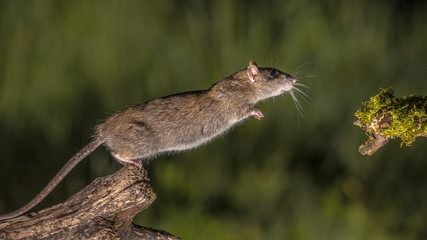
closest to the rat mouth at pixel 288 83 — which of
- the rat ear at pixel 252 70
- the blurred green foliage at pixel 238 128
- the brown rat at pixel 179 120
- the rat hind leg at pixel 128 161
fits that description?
the brown rat at pixel 179 120

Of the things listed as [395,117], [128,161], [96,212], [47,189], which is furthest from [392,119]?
[47,189]

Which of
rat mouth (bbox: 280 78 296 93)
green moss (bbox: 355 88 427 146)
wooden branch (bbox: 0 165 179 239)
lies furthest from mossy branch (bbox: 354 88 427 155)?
wooden branch (bbox: 0 165 179 239)

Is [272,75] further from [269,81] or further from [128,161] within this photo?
[128,161]

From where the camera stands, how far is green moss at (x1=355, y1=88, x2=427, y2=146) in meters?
2.57

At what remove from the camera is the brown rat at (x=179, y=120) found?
290 cm

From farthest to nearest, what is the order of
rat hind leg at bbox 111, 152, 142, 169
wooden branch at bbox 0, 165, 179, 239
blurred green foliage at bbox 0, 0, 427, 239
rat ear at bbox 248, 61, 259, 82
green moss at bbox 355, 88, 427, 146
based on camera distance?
blurred green foliage at bbox 0, 0, 427, 239 → rat ear at bbox 248, 61, 259, 82 → rat hind leg at bbox 111, 152, 142, 169 → wooden branch at bbox 0, 165, 179, 239 → green moss at bbox 355, 88, 427, 146

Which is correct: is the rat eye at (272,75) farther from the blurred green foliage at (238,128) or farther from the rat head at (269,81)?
the blurred green foliage at (238,128)

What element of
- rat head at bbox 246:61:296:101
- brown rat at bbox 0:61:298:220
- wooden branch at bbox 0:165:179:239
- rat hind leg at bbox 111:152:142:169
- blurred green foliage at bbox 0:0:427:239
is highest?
blurred green foliage at bbox 0:0:427:239

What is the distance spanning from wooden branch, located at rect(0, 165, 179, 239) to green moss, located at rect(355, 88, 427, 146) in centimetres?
116

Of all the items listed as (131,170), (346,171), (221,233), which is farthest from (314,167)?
(131,170)

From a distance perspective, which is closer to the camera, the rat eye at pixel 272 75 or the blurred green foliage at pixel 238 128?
the rat eye at pixel 272 75

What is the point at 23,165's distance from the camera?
4.39 m

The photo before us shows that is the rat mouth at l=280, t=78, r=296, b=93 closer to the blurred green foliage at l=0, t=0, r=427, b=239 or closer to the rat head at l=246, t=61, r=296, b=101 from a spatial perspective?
the rat head at l=246, t=61, r=296, b=101

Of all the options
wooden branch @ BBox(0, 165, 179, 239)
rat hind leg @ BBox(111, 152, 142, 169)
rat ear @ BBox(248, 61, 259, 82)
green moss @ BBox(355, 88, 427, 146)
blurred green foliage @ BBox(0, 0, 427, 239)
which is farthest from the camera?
blurred green foliage @ BBox(0, 0, 427, 239)
